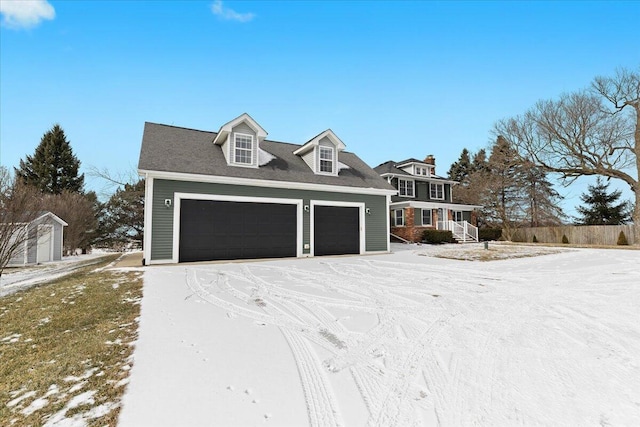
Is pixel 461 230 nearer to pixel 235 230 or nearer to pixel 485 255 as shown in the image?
pixel 485 255

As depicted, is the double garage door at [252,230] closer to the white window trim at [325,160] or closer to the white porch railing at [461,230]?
the white window trim at [325,160]

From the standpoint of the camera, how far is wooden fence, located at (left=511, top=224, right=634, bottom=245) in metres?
19.5

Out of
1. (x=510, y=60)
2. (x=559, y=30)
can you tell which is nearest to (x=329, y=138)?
(x=510, y=60)

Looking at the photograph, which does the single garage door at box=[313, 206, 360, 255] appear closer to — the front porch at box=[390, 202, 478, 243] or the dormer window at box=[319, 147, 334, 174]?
the dormer window at box=[319, 147, 334, 174]

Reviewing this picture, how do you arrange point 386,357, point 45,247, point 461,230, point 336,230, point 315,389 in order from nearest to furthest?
point 315,389, point 386,357, point 336,230, point 45,247, point 461,230

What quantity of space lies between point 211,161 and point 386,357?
34.7ft

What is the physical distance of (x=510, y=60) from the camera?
541 inches

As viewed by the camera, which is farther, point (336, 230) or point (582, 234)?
point (582, 234)

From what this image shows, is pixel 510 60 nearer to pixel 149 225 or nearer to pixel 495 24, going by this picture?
pixel 495 24

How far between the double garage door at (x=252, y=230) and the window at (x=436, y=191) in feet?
46.4

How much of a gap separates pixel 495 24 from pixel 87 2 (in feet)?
50.2

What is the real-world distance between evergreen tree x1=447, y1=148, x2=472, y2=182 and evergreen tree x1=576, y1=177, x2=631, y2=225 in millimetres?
12929

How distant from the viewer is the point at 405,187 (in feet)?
76.9

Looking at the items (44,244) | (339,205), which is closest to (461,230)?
(339,205)
